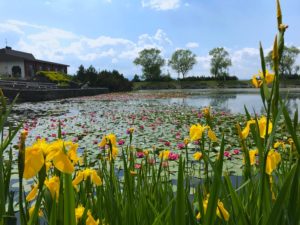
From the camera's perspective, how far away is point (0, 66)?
3912cm

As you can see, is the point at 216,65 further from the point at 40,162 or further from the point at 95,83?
the point at 40,162

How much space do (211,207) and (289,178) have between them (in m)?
0.21

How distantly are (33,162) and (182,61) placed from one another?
72466mm

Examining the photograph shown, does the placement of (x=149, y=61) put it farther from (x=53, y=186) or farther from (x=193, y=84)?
(x=53, y=186)

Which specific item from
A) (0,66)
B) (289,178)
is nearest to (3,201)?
(289,178)

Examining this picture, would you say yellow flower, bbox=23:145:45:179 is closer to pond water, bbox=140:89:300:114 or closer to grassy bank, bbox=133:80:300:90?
pond water, bbox=140:89:300:114

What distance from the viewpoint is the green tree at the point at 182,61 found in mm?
71750

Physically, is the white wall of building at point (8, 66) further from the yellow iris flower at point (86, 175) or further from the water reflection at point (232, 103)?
the yellow iris flower at point (86, 175)

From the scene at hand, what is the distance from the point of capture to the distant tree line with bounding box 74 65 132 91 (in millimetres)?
37281

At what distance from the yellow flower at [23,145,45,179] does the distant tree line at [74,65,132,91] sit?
117 feet

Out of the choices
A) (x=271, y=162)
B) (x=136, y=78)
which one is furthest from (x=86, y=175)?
(x=136, y=78)

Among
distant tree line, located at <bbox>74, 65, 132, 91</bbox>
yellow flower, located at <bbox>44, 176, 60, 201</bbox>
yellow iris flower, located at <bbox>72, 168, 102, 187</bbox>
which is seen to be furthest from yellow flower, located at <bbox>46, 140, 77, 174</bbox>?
distant tree line, located at <bbox>74, 65, 132, 91</bbox>

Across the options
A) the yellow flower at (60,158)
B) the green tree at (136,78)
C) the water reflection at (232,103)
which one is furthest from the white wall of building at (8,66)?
the yellow flower at (60,158)

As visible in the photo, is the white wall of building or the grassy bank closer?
the white wall of building
